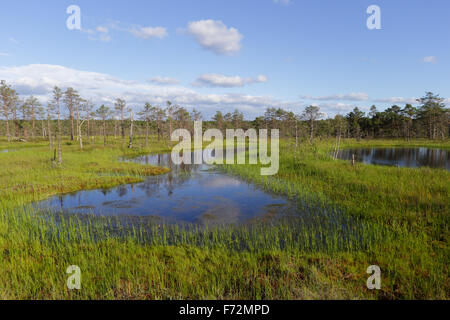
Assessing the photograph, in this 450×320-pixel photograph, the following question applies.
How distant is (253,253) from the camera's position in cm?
737

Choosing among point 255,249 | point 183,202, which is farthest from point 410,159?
point 255,249

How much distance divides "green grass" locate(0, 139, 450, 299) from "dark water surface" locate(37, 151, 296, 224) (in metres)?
1.32

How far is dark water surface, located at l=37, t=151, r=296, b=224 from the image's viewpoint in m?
11.9

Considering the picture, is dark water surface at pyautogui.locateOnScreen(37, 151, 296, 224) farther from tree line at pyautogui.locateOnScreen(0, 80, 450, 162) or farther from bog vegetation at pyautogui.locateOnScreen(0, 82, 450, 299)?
tree line at pyautogui.locateOnScreen(0, 80, 450, 162)

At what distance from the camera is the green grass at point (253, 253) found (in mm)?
5254

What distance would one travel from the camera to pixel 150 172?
75.8 ft

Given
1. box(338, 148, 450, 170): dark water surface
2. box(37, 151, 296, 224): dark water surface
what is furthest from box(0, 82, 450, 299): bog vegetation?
box(338, 148, 450, 170): dark water surface

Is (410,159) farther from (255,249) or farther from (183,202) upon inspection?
(255,249)

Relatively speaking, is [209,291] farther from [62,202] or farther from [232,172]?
[232,172]

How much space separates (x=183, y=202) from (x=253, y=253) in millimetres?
7804

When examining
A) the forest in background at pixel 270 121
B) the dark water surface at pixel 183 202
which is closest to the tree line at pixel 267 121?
the forest in background at pixel 270 121

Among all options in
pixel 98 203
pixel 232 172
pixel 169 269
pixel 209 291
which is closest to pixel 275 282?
pixel 209 291

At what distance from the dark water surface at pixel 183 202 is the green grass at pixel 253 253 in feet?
4.33
